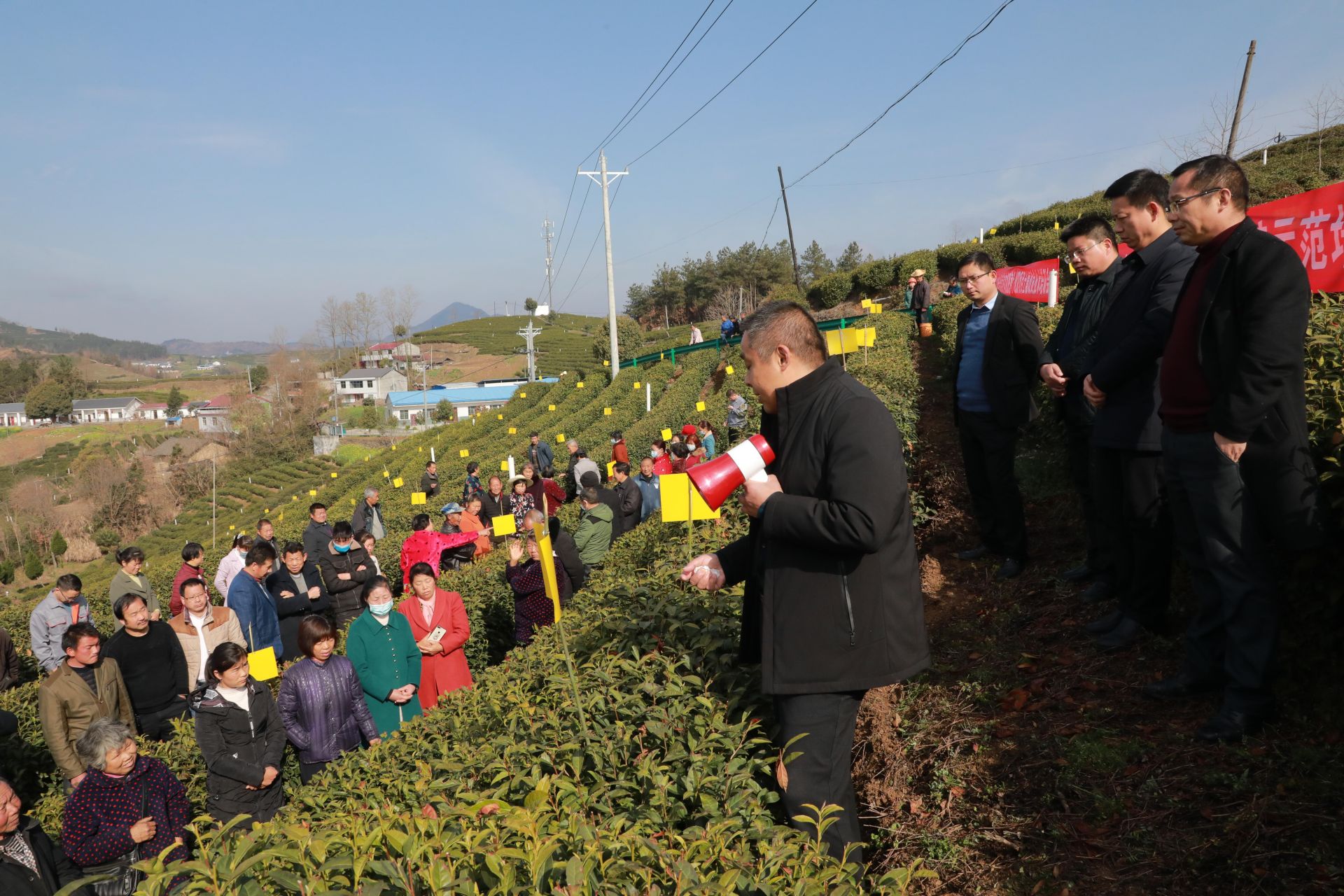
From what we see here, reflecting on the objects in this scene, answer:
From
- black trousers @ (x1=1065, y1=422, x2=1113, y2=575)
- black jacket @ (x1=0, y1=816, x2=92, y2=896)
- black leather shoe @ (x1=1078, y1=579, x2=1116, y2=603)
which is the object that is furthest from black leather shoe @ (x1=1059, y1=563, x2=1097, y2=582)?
black jacket @ (x1=0, y1=816, x2=92, y2=896)

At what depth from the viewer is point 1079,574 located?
15.0ft

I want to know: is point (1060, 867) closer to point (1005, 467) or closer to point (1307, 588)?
point (1307, 588)

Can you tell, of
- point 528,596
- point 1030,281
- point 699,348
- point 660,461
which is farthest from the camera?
point 699,348

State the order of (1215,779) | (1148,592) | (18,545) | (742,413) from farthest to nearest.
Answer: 1. (18,545)
2. (742,413)
3. (1148,592)
4. (1215,779)

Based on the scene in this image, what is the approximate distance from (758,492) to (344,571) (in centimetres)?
823

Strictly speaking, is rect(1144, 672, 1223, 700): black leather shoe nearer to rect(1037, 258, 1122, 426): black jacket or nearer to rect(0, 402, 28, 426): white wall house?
rect(1037, 258, 1122, 426): black jacket

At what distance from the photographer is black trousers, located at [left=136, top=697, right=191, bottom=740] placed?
6.43 meters

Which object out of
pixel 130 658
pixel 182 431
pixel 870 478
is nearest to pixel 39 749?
pixel 130 658

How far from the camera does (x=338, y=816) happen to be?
7.63ft

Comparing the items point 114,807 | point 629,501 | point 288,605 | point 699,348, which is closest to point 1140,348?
point 114,807

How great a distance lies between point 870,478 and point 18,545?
71.5 meters

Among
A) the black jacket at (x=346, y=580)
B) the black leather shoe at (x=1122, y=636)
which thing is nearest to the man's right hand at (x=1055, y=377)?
the black leather shoe at (x=1122, y=636)

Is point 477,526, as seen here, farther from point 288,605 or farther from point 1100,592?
point 1100,592

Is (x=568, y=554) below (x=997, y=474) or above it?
below
